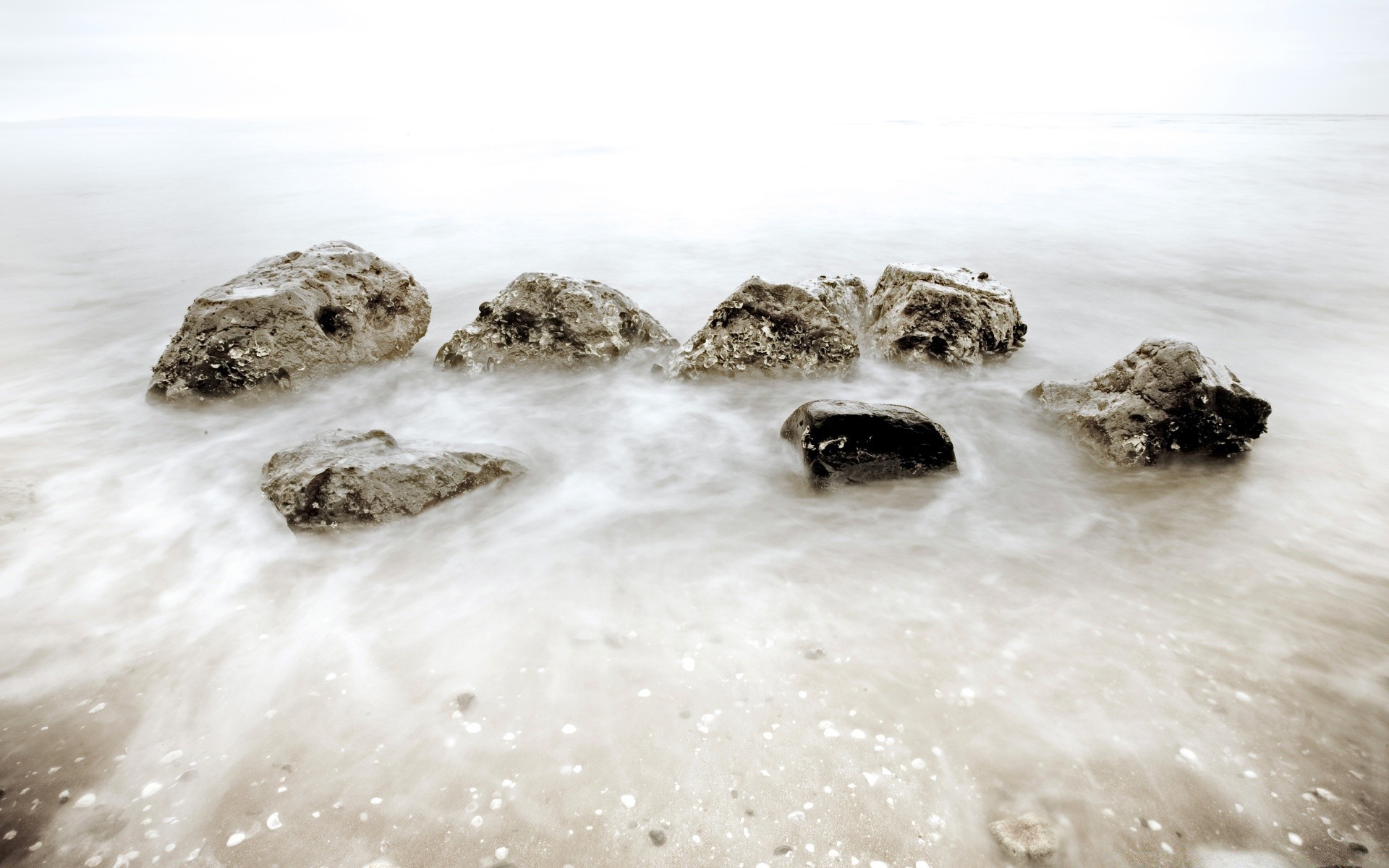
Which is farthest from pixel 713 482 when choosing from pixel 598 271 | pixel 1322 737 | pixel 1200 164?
pixel 1200 164

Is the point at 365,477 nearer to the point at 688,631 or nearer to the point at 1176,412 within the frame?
the point at 688,631

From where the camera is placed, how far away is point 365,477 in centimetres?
293

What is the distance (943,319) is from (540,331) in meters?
2.70

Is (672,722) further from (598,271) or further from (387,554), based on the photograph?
(598,271)

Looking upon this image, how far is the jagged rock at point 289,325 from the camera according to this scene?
4.24m

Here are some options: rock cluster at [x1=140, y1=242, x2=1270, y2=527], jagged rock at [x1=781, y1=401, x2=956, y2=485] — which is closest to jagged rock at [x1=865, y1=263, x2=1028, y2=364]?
rock cluster at [x1=140, y1=242, x2=1270, y2=527]

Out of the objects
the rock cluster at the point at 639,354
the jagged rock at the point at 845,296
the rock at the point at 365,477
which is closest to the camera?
the rock at the point at 365,477

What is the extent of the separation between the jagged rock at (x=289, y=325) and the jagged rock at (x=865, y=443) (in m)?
3.22

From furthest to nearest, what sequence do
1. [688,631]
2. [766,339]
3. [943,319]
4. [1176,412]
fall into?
[943,319] → [766,339] → [1176,412] → [688,631]

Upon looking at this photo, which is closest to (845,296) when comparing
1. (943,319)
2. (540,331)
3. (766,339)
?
(943,319)

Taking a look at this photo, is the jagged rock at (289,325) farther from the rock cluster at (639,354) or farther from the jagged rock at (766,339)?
the jagged rock at (766,339)

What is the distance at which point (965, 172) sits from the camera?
1645cm

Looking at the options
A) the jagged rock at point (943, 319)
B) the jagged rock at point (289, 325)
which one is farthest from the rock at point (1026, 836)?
the jagged rock at point (289, 325)

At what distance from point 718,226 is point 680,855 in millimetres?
9674
